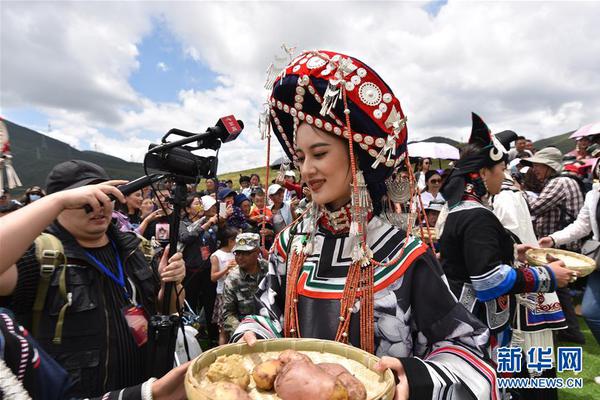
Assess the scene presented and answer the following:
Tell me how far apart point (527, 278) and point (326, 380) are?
92.6 inches

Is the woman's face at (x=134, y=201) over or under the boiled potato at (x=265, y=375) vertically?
over

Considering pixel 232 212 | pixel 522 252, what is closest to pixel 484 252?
pixel 522 252

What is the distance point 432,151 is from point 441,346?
952 centimetres

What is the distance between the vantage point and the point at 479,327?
1490 mm

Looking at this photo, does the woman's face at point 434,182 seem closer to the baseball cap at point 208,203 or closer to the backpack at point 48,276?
the baseball cap at point 208,203

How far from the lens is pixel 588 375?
4.33m

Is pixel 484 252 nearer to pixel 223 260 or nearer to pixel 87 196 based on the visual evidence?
pixel 87 196

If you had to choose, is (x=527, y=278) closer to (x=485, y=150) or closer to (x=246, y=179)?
(x=485, y=150)

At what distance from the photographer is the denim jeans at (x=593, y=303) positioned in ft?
12.3

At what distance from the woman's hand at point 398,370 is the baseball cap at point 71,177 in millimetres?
1948

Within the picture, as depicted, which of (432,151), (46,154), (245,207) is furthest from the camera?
(46,154)

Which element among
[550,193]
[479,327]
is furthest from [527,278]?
[550,193]

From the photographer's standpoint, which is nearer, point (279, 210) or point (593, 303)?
point (593, 303)

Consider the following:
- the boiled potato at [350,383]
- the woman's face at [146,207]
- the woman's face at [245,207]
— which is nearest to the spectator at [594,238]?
the boiled potato at [350,383]
